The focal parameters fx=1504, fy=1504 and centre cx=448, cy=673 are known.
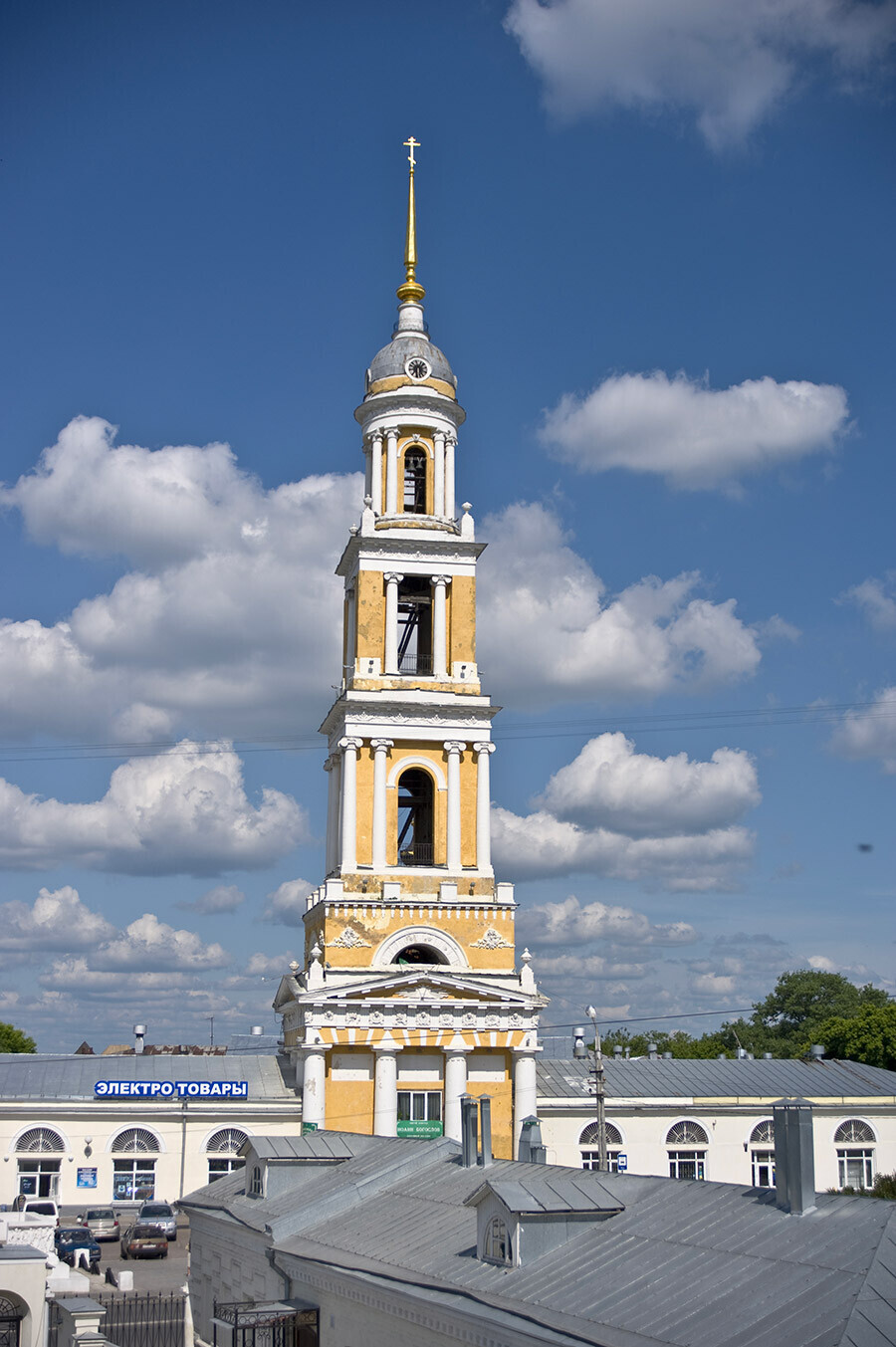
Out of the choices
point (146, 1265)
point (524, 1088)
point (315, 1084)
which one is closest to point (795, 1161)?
point (146, 1265)

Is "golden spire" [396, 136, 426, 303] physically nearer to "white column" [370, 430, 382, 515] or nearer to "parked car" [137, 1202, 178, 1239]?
"white column" [370, 430, 382, 515]

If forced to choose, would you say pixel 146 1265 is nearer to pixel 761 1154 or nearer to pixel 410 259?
pixel 761 1154

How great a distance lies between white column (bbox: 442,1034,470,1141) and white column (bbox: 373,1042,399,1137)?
5.59 feet

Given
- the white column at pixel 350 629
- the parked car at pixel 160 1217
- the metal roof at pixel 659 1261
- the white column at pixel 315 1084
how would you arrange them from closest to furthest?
the metal roof at pixel 659 1261 → the parked car at pixel 160 1217 → the white column at pixel 315 1084 → the white column at pixel 350 629

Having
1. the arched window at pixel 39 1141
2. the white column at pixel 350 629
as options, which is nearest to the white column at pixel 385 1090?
the arched window at pixel 39 1141

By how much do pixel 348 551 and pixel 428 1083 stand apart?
64.4ft

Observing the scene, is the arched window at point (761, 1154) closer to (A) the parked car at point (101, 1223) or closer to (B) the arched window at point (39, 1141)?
(A) the parked car at point (101, 1223)

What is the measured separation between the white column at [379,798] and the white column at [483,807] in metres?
3.26

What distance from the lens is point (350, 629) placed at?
2242 inches

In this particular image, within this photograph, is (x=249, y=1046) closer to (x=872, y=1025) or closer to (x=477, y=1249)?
(x=872, y=1025)

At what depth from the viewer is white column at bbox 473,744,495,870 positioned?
53.2 metres

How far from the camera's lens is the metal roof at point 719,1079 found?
55.8 m

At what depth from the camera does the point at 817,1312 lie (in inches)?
601

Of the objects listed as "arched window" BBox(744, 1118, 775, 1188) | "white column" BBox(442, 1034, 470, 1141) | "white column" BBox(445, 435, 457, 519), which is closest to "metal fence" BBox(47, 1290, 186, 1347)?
"white column" BBox(442, 1034, 470, 1141)
